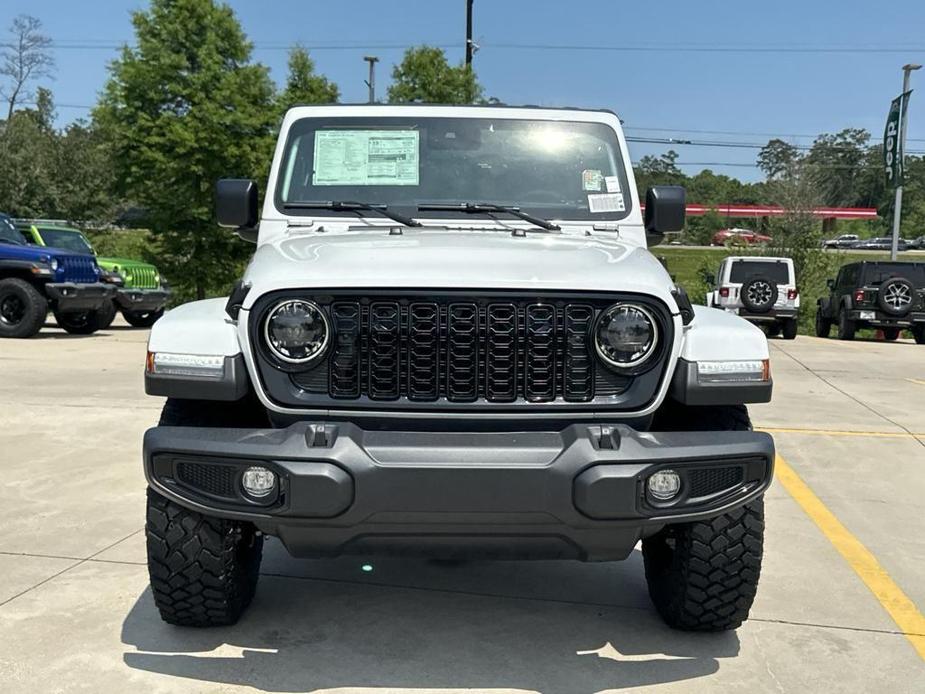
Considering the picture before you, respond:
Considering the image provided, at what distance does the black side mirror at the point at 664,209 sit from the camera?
4141 mm

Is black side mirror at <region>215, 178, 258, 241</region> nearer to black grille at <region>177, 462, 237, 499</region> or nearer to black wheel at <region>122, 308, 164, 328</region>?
black grille at <region>177, 462, 237, 499</region>

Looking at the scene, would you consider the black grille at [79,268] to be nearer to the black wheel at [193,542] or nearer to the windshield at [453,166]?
the windshield at [453,166]

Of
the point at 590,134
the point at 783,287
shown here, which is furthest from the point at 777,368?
the point at 590,134

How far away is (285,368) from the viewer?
9.52 feet

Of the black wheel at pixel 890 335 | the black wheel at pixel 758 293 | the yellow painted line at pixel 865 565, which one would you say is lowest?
the black wheel at pixel 890 335

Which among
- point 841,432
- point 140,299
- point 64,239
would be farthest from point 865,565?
point 64,239

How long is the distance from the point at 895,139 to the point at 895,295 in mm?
11300

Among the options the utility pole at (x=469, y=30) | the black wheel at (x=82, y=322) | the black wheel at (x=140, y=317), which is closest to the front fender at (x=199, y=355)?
the black wheel at (x=82, y=322)

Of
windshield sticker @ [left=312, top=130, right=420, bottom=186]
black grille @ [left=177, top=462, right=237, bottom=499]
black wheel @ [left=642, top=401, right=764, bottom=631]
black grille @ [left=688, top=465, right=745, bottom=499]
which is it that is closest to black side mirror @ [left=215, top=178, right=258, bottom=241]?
windshield sticker @ [left=312, top=130, right=420, bottom=186]

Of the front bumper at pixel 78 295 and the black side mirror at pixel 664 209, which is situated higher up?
the black side mirror at pixel 664 209

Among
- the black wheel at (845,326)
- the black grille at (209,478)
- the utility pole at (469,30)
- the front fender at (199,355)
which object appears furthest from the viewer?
the utility pole at (469,30)

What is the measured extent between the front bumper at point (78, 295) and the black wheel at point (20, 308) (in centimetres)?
22

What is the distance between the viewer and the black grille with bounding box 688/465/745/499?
283cm

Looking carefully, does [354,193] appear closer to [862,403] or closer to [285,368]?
[285,368]
